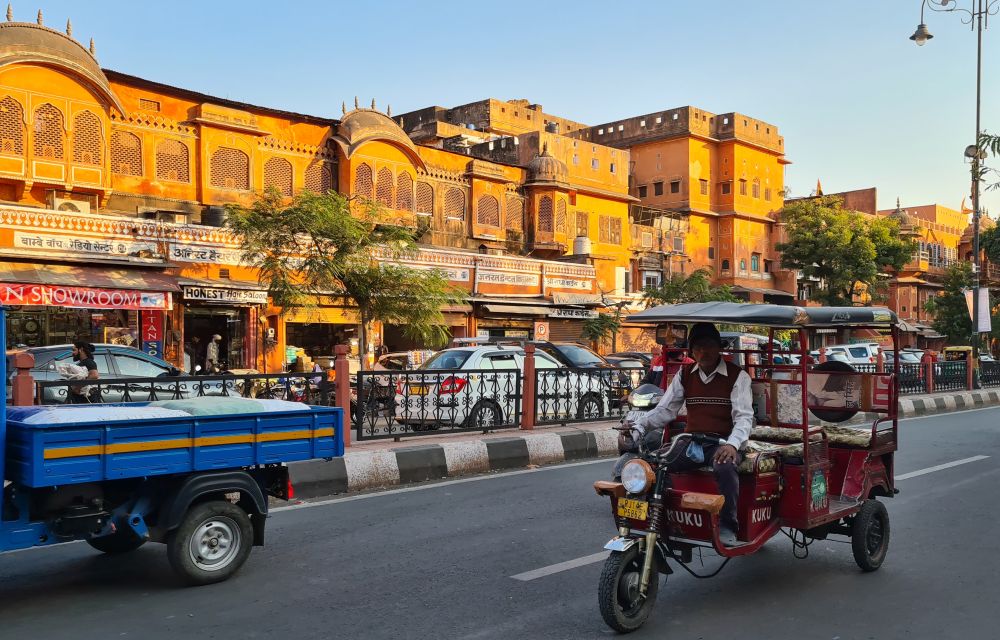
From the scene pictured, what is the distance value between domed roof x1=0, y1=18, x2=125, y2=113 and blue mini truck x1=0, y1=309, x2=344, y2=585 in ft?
63.5

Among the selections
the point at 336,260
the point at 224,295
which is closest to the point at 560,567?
the point at 336,260

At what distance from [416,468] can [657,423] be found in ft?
16.7

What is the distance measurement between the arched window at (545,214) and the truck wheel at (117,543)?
30669 millimetres

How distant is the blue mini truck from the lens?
15.8 ft

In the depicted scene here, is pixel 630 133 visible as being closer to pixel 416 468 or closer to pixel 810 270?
pixel 810 270

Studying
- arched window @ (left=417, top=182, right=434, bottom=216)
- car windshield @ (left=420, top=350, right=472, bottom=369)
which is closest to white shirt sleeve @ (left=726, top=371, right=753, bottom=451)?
car windshield @ (left=420, top=350, right=472, bottom=369)

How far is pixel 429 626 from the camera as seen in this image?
4.63 m

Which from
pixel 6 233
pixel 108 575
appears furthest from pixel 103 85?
pixel 108 575

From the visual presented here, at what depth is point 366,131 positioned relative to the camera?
28766mm

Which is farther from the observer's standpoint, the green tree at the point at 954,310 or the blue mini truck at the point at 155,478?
the green tree at the point at 954,310

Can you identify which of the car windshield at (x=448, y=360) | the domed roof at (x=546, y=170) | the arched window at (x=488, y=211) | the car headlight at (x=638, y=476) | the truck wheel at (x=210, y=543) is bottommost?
the truck wheel at (x=210, y=543)

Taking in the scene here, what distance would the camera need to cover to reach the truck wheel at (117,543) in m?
6.05

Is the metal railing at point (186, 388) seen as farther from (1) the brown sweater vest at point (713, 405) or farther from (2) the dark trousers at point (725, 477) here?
(2) the dark trousers at point (725, 477)

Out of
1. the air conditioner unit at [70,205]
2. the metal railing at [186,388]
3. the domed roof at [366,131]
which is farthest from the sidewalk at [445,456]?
the domed roof at [366,131]
